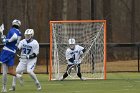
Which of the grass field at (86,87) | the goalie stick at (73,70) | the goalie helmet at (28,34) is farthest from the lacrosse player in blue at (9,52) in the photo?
the goalie stick at (73,70)

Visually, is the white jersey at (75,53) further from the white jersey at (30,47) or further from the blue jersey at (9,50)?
the blue jersey at (9,50)

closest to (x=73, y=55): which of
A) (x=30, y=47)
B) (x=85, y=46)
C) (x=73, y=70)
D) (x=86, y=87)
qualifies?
(x=73, y=70)

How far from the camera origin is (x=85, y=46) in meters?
23.6

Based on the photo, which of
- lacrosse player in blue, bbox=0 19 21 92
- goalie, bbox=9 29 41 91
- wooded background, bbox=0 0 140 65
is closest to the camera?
lacrosse player in blue, bbox=0 19 21 92

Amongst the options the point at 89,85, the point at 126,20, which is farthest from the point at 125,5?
the point at 89,85

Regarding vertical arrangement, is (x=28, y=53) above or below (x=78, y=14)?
below

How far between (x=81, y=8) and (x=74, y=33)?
463 inches

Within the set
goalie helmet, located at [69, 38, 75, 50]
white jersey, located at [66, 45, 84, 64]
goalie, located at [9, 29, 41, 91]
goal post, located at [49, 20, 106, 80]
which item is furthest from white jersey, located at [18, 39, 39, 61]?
goal post, located at [49, 20, 106, 80]

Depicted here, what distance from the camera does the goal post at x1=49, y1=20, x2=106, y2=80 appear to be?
22922 millimetres

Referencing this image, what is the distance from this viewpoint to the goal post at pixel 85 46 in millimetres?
22922

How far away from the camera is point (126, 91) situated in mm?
16922

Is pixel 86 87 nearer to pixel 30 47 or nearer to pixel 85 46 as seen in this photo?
pixel 30 47

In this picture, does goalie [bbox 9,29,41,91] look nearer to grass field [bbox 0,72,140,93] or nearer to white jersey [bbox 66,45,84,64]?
grass field [bbox 0,72,140,93]

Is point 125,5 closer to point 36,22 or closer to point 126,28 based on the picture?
point 126,28
